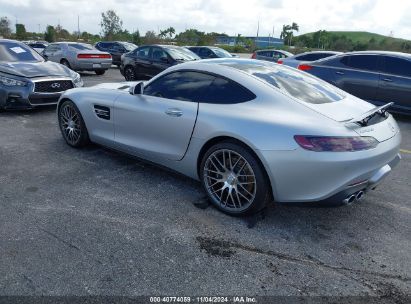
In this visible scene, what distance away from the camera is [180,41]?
5812 cm

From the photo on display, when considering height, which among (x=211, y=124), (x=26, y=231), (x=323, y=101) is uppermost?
(x=323, y=101)

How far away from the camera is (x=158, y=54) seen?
41.8ft

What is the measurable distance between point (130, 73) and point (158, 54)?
5.09 feet

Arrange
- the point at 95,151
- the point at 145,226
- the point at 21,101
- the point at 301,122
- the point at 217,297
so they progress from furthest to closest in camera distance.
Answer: the point at 21,101
the point at 95,151
the point at 145,226
the point at 301,122
the point at 217,297

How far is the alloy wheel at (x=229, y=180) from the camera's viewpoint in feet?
10.8

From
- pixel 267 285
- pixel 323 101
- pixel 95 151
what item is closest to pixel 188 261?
pixel 267 285

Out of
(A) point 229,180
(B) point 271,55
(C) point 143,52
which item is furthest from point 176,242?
(B) point 271,55

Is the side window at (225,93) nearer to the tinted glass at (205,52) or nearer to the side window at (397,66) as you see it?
the side window at (397,66)

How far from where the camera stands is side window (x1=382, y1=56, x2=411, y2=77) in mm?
7734

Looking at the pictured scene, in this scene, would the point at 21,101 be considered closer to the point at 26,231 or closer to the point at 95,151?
the point at 95,151

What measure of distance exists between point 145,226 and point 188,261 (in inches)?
Result: 25.4

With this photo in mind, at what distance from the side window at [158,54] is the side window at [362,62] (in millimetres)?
6195

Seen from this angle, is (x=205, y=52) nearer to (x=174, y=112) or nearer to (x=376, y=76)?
(x=376, y=76)

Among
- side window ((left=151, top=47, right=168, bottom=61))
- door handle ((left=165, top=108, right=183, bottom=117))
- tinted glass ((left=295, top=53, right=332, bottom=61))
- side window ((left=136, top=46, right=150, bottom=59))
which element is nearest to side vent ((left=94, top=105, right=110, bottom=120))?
door handle ((left=165, top=108, right=183, bottom=117))
